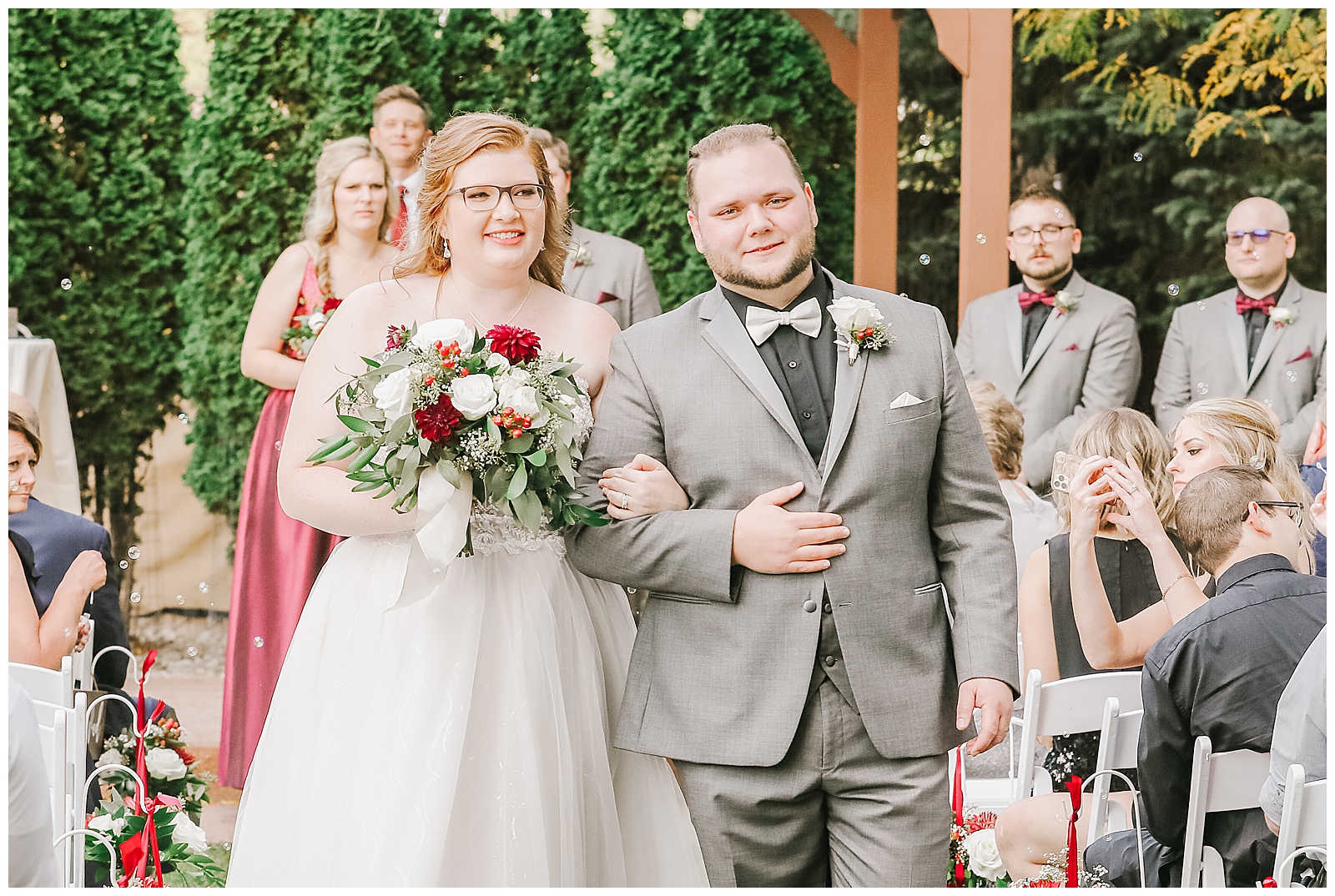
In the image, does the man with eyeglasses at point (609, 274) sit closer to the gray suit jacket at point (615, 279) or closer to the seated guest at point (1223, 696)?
the gray suit jacket at point (615, 279)

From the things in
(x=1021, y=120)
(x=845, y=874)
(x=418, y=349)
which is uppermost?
(x=1021, y=120)

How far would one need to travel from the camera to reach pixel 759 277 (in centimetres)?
256

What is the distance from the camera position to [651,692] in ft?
8.49

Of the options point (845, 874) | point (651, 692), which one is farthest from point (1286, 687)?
point (651, 692)

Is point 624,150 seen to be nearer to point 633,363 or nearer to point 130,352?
point 130,352

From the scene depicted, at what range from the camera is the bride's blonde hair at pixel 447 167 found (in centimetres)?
272

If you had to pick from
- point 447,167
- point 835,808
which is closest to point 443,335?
point 447,167

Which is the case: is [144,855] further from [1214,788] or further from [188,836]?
[1214,788]

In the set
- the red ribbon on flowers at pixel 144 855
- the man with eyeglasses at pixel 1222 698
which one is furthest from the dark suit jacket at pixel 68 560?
the man with eyeglasses at pixel 1222 698

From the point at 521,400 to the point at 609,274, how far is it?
8.39 ft

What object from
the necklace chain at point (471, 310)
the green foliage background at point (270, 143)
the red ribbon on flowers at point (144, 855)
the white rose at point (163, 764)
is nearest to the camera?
the necklace chain at point (471, 310)

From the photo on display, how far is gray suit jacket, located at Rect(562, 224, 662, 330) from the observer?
4812mm

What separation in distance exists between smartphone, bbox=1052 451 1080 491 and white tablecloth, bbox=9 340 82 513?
11.5 ft

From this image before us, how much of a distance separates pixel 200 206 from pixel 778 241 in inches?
145
